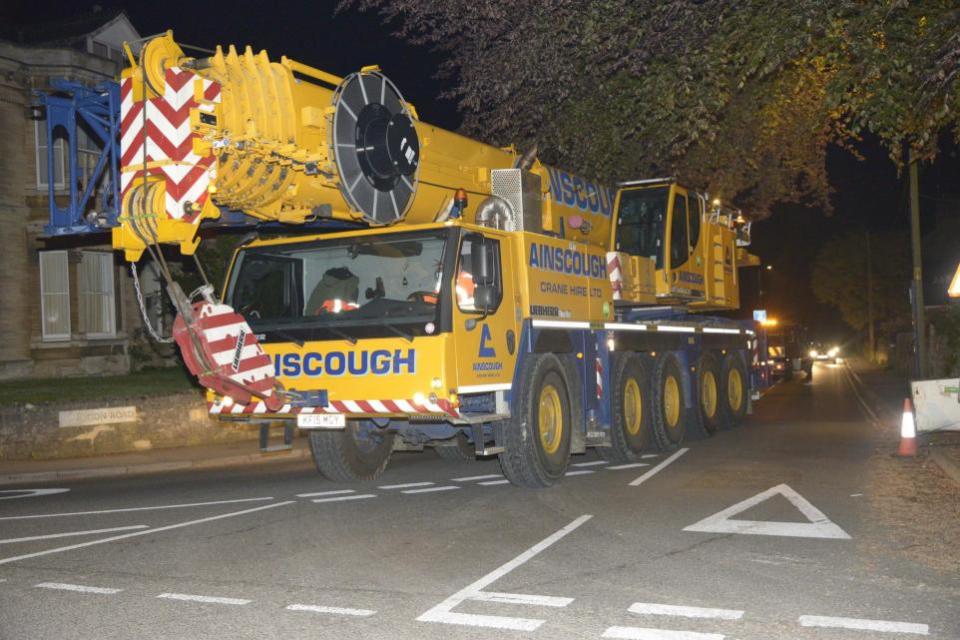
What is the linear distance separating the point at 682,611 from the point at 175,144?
564 centimetres

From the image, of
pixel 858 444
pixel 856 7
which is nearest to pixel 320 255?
pixel 856 7

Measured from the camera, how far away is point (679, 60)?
10609 mm

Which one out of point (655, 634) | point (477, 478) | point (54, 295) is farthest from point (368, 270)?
point (54, 295)

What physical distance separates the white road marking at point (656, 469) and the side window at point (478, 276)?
2.88 metres

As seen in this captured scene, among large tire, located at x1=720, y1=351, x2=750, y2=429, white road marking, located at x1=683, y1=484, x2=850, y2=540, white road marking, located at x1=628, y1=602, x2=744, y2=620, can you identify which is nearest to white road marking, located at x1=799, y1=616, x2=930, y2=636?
white road marking, located at x1=628, y1=602, x2=744, y2=620

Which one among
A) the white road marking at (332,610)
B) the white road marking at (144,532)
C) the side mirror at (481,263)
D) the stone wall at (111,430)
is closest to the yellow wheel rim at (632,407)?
the side mirror at (481,263)

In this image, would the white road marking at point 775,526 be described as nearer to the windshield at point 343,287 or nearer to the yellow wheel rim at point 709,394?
the windshield at point 343,287

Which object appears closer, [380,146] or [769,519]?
[769,519]

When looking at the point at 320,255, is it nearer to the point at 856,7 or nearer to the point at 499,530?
the point at 499,530

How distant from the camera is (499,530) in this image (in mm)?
8453

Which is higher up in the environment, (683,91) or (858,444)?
(683,91)

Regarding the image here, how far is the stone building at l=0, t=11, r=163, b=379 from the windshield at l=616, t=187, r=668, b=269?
12.6 m

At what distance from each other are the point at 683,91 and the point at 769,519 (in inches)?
190

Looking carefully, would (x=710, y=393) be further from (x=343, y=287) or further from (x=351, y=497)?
(x=343, y=287)
